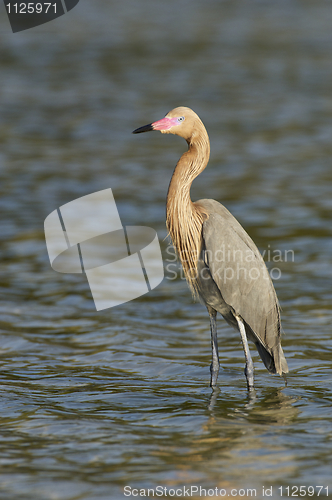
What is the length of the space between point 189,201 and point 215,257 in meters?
0.61

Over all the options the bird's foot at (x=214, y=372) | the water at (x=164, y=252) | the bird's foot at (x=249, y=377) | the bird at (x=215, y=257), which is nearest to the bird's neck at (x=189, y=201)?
the bird at (x=215, y=257)

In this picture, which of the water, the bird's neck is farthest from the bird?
the water

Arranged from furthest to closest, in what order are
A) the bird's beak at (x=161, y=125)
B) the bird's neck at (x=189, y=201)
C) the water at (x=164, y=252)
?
the bird's neck at (x=189, y=201) → the bird's beak at (x=161, y=125) → the water at (x=164, y=252)

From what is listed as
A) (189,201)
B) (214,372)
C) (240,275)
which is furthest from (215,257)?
(214,372)

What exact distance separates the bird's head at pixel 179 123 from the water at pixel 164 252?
237 centimetres

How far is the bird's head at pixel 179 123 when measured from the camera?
6117 mm

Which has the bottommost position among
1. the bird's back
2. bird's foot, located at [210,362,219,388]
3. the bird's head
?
bird's foot, located at [210,362,219,388]

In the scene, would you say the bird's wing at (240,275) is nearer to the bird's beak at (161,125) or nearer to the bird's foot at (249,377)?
the bird's foot at (249,377)

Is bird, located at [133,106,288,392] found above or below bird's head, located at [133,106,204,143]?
below

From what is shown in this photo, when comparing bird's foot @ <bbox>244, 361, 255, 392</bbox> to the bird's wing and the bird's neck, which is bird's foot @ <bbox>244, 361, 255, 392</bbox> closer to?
the bird's wing

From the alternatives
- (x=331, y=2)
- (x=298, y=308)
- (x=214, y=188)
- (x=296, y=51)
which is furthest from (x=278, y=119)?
(x=331, y=2)

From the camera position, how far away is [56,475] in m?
4.45

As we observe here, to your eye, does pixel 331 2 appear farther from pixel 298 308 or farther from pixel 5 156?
pixel 298 308

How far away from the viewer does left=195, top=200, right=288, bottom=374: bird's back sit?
6.15 m
